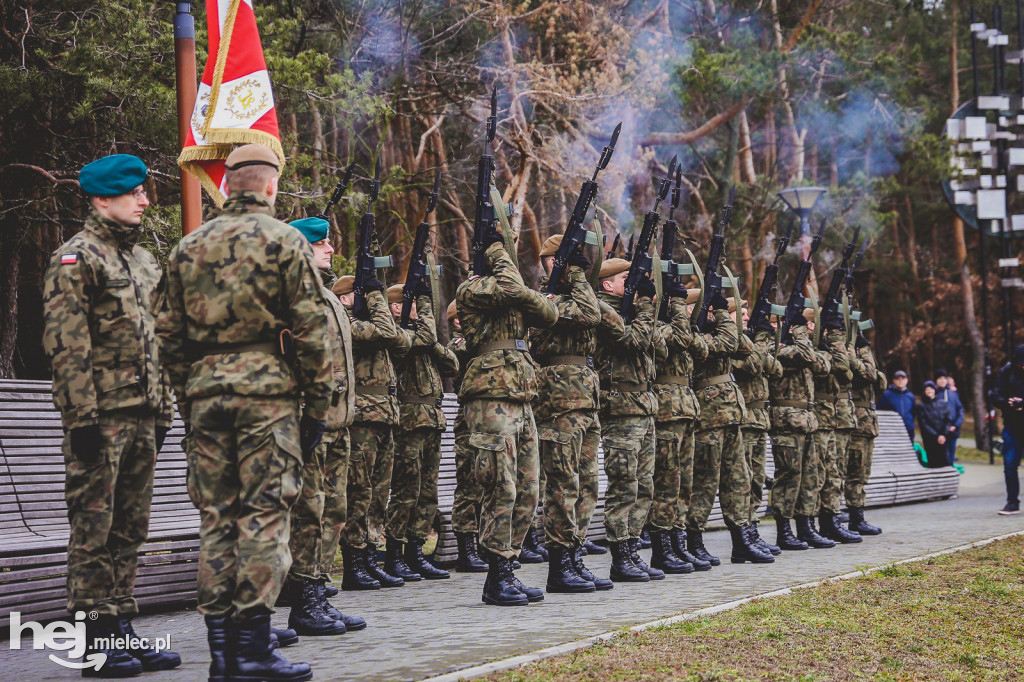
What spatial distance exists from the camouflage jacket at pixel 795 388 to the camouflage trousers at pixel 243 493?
6495mm

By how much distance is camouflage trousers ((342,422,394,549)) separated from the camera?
7828 millimetres

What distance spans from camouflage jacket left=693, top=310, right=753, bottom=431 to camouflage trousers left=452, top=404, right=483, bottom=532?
73.9 inches

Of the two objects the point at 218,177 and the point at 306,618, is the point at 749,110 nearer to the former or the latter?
the point at 218,177

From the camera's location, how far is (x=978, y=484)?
19.3 metres

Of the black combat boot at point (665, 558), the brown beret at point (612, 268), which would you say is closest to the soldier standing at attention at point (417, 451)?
the brown beret at point (612, 268)

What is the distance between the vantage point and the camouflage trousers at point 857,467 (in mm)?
11648

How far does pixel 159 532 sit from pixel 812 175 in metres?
28.7

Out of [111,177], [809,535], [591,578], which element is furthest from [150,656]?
[809,535]

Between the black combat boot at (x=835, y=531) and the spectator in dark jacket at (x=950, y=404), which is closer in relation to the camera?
the black combat boot at (x=835, y=531)

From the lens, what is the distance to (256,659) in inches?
184

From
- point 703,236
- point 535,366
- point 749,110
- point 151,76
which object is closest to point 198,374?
point 535,366

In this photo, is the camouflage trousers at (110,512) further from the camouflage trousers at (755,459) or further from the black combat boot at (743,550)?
the camouflage trousers at (755,459)

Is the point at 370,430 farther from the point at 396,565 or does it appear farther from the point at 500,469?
the point at 500,469

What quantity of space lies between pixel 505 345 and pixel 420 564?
2.50m
